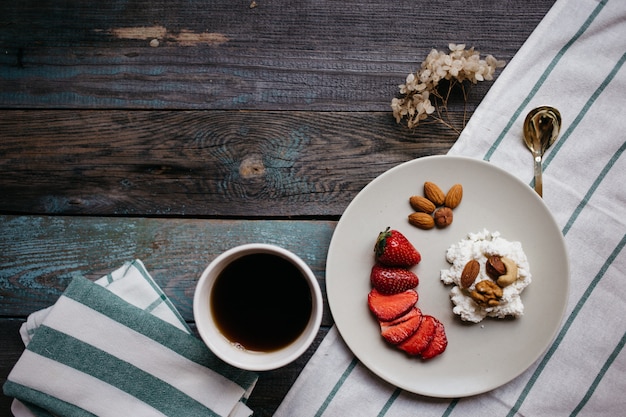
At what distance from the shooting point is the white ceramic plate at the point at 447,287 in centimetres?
99

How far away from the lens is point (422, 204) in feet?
3.27

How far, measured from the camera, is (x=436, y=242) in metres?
1.02

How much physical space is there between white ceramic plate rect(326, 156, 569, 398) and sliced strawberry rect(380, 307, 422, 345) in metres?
0.02

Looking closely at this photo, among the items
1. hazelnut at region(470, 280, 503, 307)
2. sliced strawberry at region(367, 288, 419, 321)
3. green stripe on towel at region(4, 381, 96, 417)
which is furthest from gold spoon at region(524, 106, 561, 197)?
green stripe on towel at region(4, 381, 96, 417)

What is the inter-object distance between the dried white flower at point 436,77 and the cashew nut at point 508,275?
27 centimetres

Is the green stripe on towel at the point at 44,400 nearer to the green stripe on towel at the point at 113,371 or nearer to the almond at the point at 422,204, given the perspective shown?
the green stripe on towel at the point at 113,371

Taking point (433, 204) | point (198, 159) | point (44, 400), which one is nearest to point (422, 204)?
point (433, 204)

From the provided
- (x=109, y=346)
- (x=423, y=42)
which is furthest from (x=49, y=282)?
(x=423, y=42)

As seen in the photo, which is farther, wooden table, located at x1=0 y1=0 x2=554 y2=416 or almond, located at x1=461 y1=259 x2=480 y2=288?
wooden table, located at x1=0 y1=0 x2=554 y2=416

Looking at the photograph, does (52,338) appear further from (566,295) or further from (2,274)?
(566,295)

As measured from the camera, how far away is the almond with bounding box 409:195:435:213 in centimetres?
100

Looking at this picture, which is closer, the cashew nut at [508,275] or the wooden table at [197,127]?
the cashew nut at [508,275]

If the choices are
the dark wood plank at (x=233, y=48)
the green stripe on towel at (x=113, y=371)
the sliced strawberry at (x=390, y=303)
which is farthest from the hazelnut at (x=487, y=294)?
the green stripe on towel at (x=113, y=371)

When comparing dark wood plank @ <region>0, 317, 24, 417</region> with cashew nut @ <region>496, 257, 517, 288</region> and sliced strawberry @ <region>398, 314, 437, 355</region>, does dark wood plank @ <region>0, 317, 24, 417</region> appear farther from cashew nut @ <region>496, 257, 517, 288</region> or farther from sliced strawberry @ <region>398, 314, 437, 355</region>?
cashew nut @ <region>496, 257, 517, 288</region>
